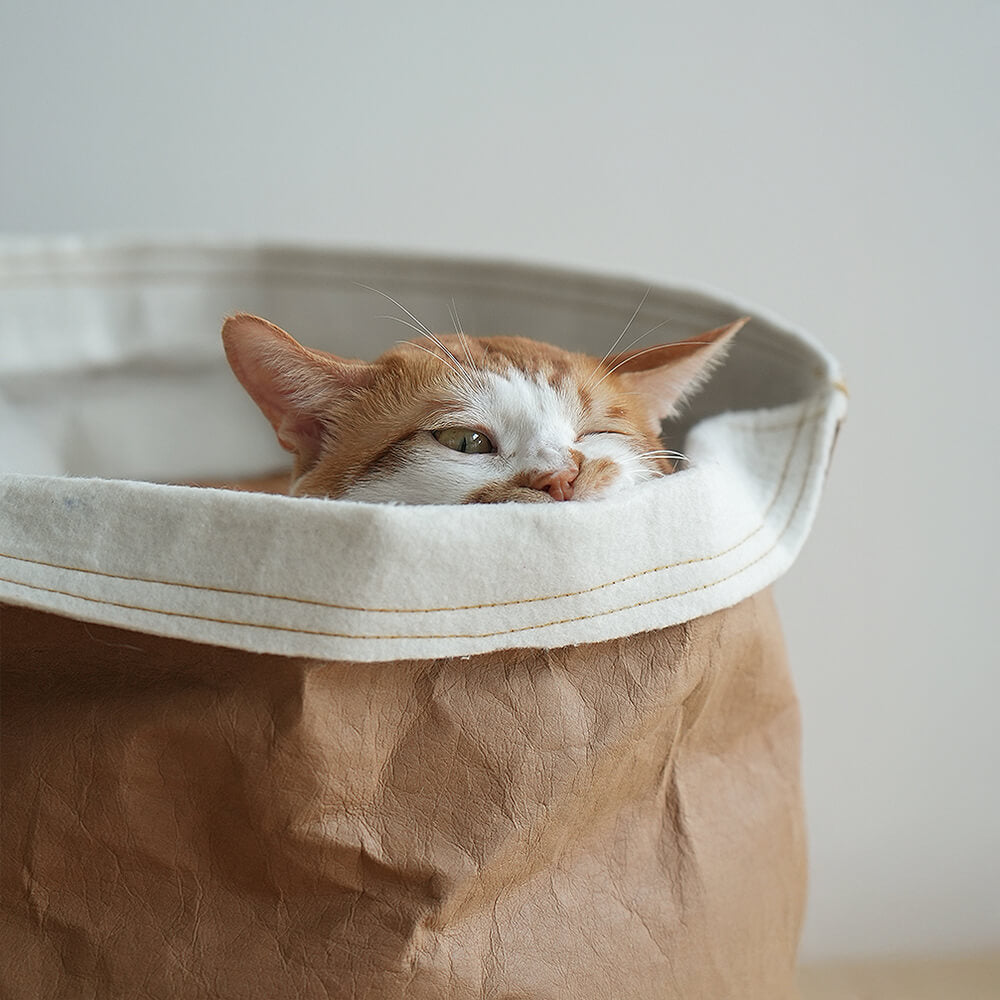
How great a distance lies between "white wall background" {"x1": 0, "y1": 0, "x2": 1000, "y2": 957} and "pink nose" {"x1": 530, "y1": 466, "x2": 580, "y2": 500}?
2.35 ft

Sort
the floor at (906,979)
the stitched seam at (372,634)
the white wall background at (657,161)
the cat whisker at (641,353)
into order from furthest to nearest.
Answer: the floor at (906,979), the white wall background at (657,161), the cat whisker at (641,353), the stitched seam at (372,634)

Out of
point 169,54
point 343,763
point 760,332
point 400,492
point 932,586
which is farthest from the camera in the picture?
point 932,586

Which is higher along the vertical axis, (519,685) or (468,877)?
(519,685)

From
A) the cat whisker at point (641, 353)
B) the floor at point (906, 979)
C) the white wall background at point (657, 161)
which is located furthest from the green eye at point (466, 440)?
Result: the floor at point (906, 979)

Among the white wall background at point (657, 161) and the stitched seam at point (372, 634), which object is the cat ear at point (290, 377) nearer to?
the stitched seam at point (372, 634)

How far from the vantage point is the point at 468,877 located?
57 centimetres

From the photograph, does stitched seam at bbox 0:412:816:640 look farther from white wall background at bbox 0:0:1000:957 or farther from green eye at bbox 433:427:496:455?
white wall background at bbox 0:0:1000:957

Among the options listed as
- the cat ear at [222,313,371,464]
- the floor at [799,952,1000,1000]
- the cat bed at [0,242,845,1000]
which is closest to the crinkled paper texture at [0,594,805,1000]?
the cat bed at [0,242,845,1000]

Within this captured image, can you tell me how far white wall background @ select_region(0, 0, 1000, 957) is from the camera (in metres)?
1.23

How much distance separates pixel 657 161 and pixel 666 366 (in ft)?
1.93

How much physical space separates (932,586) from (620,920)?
0.98 metres

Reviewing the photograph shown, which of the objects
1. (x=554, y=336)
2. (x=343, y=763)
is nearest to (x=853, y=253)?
(x=554, y=336)

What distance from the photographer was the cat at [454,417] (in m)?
0.70

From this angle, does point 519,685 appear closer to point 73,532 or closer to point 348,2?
point 73,532
